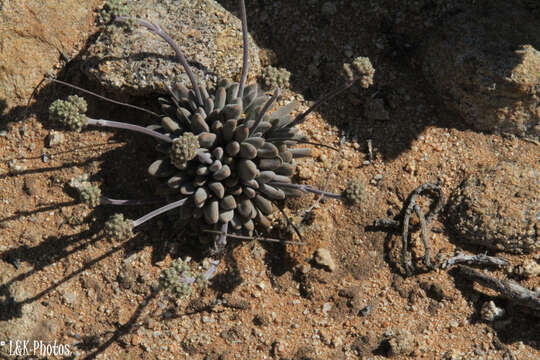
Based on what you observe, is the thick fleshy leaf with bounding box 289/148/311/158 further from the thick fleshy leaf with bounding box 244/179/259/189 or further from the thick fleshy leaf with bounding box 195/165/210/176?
the thick fleshy leaf with bounding box 195/165/210/176

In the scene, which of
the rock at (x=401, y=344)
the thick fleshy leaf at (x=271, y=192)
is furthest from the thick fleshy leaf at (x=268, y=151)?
the rock at (x=401, y=344)

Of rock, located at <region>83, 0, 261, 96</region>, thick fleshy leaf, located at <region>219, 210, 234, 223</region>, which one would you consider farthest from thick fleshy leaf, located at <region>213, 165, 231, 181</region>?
rock, located at <region>83, 0, 261, 96</region>

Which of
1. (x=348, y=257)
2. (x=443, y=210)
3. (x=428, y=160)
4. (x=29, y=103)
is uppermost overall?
(x=428, y=160)

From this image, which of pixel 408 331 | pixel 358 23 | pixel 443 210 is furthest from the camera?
pixel 358 23

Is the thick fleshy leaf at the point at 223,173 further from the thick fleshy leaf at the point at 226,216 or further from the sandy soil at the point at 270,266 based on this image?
the sandy soil at the point at 270,266

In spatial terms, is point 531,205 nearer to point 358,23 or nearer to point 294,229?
point 294,229

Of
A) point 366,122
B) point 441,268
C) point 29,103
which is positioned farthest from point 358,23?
point 29,103
